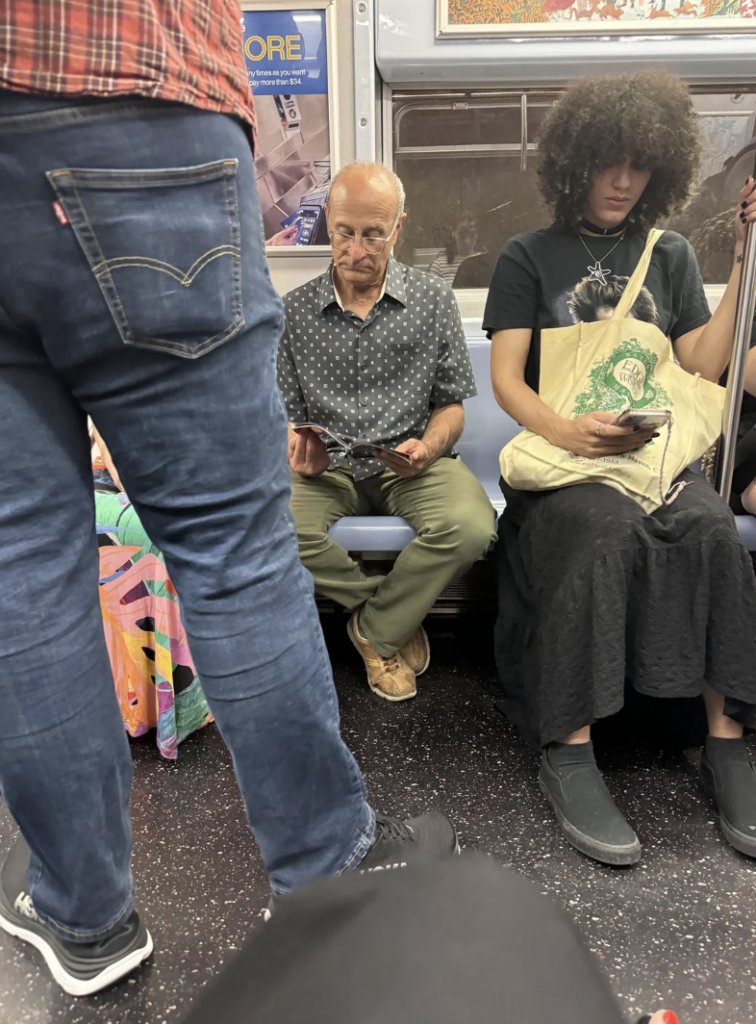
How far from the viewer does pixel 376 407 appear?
1.90m

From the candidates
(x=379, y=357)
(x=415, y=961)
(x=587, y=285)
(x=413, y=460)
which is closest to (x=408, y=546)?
(x=413, y=460)

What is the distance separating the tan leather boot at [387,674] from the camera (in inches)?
69.5

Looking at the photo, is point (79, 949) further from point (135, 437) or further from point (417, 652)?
point (417, 652)

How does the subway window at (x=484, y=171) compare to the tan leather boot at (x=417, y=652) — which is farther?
the subway window at (x=484, y=171)

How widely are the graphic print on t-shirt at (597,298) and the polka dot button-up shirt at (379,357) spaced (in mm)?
371

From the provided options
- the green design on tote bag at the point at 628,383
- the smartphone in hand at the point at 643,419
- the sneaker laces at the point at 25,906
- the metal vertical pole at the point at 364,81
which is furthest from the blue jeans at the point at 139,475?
the metal vertical pole at the point at 364,81

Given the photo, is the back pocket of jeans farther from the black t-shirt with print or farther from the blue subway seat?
the blue subway seat

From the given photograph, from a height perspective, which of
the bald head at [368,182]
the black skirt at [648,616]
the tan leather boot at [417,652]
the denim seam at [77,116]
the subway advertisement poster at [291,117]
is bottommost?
the tan leather boot at [417,652]

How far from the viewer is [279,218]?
234 cm

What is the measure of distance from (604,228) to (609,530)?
756mm

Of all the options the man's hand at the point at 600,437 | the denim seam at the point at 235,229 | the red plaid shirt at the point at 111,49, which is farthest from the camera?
the man's hand at the point at 600,437

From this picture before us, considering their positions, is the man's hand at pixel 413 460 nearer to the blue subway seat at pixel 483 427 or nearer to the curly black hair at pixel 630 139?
the blue subway seat at pixel 483 427

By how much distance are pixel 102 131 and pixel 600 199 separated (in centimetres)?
132

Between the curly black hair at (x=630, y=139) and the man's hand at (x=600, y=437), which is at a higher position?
the curly black hair at (x=630, y=139)
